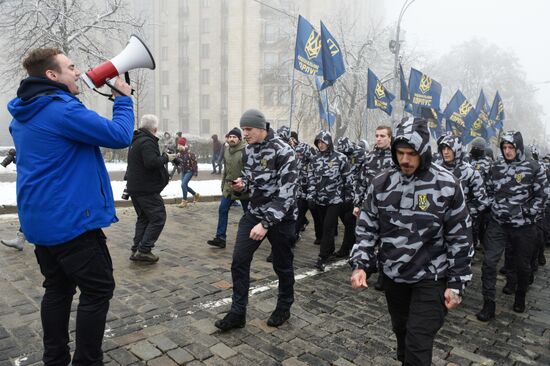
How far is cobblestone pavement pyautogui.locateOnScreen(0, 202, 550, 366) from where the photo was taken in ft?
11.2

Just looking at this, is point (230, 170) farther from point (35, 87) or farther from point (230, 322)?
point (35, 87)

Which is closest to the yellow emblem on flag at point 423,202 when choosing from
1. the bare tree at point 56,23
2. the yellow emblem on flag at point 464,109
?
the yellow emblem on flag at point 464,109

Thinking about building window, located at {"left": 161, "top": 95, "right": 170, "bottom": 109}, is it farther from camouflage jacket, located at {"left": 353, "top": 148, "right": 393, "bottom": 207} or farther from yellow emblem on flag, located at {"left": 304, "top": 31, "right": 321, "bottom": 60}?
camouflage jacket, located at {"left": 353, "top": 148, "right": 393, "bottom": 207}

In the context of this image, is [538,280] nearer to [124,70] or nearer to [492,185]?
[492,185]

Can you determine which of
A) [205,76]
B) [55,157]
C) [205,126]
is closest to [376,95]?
[55,157]

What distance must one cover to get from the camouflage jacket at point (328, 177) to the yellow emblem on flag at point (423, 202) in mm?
3738

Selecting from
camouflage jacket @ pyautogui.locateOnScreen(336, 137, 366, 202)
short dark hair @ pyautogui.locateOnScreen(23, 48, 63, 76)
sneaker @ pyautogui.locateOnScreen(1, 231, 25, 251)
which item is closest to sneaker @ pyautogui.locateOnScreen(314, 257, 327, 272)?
camouflage jacket @ pyautogui.locateOnScreen(336, 137, 366, 202)

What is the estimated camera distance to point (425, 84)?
47.9ft

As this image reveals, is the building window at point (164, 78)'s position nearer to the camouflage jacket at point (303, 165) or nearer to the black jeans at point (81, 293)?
the camouflage jacket at point (303, 165)

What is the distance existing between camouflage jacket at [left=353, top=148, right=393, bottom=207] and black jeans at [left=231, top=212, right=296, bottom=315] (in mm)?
2404

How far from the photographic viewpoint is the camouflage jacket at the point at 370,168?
602cm

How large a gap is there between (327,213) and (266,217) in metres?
2.80

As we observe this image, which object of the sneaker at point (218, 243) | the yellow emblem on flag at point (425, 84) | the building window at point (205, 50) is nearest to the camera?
the sneaker at point (218, 243)

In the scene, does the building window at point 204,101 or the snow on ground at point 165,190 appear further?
the building window at point 204,101
